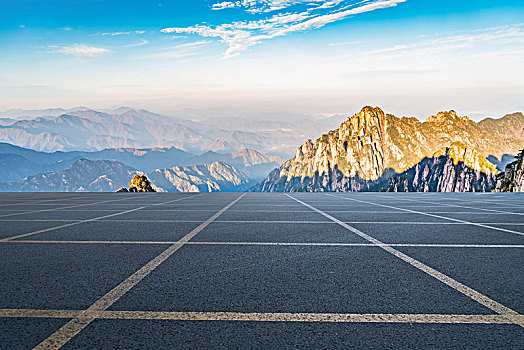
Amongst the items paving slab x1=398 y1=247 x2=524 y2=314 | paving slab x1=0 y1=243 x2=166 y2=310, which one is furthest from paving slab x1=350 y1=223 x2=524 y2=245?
paving slab x1=0 y1=243 x2=166 y2=310

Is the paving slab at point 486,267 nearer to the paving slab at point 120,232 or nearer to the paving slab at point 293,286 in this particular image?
the paving slab at point 293,286

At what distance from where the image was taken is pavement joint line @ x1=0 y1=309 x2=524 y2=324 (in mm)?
3451

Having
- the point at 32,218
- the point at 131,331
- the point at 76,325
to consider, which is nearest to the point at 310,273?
the point at 131,331

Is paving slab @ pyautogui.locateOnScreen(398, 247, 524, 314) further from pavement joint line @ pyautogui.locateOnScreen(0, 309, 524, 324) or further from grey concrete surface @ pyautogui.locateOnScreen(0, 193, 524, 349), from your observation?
pavement joint line @ pyautogui.locateOnScreen(0, 309, 524, 324)

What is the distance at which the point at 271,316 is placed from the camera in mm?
3543

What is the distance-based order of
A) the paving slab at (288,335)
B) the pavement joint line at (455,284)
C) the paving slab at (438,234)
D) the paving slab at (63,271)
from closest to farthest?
the paving slab at (288,335) < the pavement joint line at (455,284) < the paving slab at (63,271) < the paving slab at (438,234)

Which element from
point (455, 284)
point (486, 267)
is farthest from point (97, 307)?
point (486, 267)

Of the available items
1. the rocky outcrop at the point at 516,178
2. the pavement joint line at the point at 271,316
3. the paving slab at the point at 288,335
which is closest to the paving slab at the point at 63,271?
the pavement joint line at the point at 271,316

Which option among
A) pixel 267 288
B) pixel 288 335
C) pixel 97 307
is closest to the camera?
pixel 288 335

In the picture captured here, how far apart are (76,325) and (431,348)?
9.88ft

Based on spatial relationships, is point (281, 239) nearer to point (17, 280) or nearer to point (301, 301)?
point (301, 301)

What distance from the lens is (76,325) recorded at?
3320mm

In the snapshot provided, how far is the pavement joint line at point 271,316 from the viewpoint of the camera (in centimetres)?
345

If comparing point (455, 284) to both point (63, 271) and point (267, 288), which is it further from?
point (63, 271)
